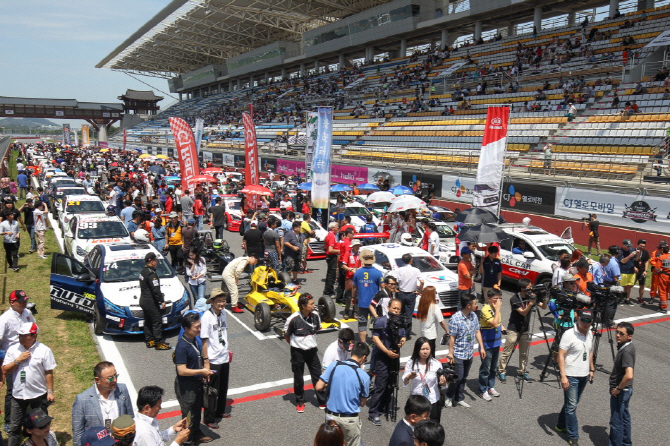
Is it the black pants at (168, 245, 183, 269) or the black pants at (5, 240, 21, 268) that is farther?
the black pants at (168, 245, 183, 269)

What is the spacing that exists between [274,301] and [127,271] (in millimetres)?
2929

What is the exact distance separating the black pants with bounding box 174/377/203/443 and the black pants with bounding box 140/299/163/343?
10.3ft

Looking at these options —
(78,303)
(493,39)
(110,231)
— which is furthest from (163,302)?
(493,39)

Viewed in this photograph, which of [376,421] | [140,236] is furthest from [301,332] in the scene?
[140,236]

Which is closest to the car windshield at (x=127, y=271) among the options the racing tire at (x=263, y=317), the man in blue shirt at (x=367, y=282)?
the racing tire at (x=263, y=317)

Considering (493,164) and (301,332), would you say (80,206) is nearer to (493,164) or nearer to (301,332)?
(301,332)

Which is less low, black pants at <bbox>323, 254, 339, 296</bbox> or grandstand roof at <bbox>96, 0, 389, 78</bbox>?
grandstand roof at <bbox>96, 0, 389, 78</bbox>

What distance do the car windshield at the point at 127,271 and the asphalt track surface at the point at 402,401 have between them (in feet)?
3.77

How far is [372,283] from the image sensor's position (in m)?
8.55

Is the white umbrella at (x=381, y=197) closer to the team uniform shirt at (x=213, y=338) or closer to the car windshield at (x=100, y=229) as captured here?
the car windshield at (x=100, y=229)

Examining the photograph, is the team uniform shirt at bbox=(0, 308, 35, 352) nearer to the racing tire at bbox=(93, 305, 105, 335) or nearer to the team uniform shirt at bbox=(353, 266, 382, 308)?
the racing tire at bbox=(93, 305, 105, 335)

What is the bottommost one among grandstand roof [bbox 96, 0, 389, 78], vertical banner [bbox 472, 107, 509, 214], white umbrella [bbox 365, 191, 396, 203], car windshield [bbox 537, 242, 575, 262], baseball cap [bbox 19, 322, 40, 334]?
car windshield [bbox 537, 242, 575, 262]

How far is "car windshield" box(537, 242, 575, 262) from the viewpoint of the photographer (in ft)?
39.9

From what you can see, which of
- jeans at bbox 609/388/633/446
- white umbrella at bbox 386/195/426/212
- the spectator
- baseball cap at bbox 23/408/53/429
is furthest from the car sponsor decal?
white umbrella at bbox 386/195/426/212
